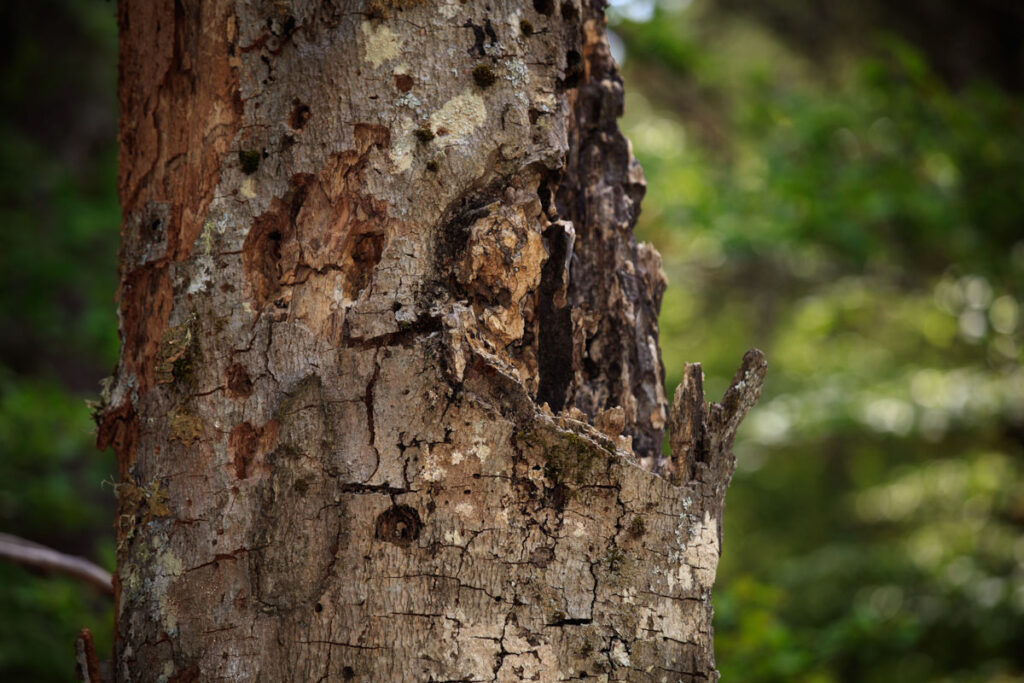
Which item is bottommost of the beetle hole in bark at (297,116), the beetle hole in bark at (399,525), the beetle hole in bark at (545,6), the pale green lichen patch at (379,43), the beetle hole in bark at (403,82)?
the beetle hole in bark at (399,525)

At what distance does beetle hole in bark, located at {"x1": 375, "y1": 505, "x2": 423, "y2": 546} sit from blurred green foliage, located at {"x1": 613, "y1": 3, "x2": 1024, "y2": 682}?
2.38m

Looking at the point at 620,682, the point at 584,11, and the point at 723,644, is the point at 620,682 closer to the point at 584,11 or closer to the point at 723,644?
the point at 584,11

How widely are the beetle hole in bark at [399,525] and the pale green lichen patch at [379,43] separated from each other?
731 mm

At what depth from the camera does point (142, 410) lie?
55.2 inches

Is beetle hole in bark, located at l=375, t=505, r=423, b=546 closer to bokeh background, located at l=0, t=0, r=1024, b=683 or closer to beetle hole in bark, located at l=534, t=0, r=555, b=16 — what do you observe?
beetle hole in bark, located at l=534, t=0, r=555, b=16

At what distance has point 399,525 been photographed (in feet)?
4.04

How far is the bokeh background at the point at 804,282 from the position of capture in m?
4.64

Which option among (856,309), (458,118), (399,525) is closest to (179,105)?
(458,118)

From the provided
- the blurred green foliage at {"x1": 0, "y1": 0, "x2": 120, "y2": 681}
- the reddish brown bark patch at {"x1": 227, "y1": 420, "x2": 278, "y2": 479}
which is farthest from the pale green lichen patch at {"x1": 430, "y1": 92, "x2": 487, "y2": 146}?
the blurred green foliage at {"x1": 0, "y1": 0, "x2": 120, "y2": 681}

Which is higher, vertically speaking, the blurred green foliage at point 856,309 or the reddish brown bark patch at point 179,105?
the blurred green foliage at point 856,309

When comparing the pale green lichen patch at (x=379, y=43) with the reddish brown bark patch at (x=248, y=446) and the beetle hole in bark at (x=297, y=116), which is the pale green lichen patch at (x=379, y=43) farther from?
the reddish brown bark patch at (x=248, y=446)

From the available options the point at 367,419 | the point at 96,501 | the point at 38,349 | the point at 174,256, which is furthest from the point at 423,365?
the point at 38,349

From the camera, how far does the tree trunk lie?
123cm

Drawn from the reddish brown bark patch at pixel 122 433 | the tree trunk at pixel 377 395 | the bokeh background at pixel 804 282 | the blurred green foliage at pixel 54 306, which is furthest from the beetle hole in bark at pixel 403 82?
the blurred green foliage at pixel 54 306
